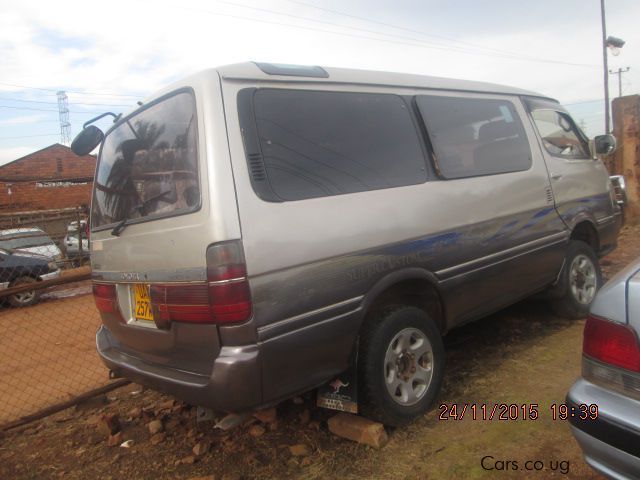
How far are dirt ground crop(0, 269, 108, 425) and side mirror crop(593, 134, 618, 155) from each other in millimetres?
5250

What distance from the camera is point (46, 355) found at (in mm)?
5965

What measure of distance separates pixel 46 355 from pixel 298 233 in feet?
16.5

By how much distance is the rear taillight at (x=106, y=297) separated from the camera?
2894 millimetres

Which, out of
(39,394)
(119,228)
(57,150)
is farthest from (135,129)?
(57,150)

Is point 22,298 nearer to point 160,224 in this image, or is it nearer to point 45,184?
point 160,224

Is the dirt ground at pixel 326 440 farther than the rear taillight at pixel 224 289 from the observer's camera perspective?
Yes

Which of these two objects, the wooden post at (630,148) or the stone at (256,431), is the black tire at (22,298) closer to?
the stone at (256,431)

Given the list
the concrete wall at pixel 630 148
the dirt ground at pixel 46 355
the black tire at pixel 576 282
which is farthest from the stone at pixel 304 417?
the concrete wall at pixel 630 148

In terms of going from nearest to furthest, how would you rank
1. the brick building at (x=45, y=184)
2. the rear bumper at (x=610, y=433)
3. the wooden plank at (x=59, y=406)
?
the rear bumper at (x=610, y=433)
the wooden plank at (x=59, y=406)
the brick building at (x=45, y=184)

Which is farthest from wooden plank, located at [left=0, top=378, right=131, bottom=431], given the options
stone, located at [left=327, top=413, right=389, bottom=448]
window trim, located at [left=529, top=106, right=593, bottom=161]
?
window trim, located at [left=529, top=106, right=593, bottom=161]

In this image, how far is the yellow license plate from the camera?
8.52ft

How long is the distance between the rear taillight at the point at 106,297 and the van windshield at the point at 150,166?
1.28 ft

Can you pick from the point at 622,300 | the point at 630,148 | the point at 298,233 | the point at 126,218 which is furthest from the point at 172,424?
the point at 630,148

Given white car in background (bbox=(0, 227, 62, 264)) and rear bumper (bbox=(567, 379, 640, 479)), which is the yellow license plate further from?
white car in background (bbox=(0, 227, 62, 264))
